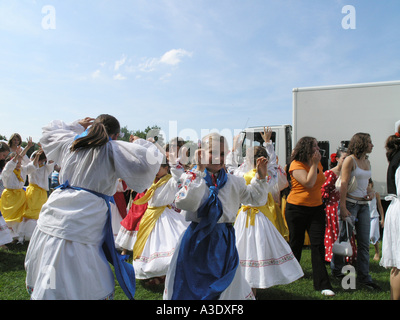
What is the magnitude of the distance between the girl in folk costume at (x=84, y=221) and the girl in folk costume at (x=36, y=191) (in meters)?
4.76

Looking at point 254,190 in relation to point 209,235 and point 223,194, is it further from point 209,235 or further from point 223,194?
point 209,235

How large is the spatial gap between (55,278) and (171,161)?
1.71 meters

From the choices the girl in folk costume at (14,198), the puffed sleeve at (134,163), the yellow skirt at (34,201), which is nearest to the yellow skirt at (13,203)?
the girl in folk costume at (14,198)

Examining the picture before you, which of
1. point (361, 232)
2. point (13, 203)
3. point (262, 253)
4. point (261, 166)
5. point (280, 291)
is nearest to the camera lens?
point (261, 166)

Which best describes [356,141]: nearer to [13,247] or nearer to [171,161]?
[171,161]

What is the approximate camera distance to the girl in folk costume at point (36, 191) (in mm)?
6586

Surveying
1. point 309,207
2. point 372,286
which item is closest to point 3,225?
point 309,207

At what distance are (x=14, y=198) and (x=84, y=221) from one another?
5357 millimetres

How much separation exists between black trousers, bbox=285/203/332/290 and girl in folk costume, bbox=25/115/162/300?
2.50 metres

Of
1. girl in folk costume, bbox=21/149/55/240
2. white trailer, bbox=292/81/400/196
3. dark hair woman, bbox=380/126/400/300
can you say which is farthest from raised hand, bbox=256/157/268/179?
white trailer, bbox=292/81/400/196

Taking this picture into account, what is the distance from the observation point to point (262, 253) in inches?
147

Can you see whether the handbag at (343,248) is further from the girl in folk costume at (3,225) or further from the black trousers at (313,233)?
the girl in folk costume at (3,225)

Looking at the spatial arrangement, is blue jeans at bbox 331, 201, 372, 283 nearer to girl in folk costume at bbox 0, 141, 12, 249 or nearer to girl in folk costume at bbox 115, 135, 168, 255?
girl in folk costume at bbox 115, 135, 168, 255

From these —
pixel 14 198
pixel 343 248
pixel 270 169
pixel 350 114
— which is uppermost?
pixel 350 114
